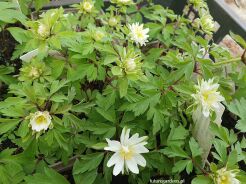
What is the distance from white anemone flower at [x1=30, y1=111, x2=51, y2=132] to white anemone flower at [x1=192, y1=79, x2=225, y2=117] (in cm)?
46

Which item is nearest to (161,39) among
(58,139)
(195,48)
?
(195,48)

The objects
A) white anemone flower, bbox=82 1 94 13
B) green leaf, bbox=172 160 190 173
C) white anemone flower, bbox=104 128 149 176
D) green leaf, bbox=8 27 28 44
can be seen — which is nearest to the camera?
white anemone flower, bbox=104 128 149 176

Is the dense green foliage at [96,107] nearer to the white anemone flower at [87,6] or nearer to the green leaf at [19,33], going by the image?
the green leaf at [19,33]

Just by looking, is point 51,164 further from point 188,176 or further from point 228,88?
point 228,88

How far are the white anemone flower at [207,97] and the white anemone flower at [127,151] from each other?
0.70 ft

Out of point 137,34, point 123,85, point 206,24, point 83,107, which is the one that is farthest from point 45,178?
point 206,24

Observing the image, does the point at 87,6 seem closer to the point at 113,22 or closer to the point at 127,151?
the point at 113,22

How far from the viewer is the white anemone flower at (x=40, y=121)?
994 mm

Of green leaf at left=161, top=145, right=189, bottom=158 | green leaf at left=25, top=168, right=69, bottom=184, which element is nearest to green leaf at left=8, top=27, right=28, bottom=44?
green leaf at left=25, top=168, right=69, bottom=184

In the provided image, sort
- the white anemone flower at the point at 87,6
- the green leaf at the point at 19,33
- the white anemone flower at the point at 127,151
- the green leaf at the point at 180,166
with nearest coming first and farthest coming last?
the white anemone flower at the point at 127,151
the green leaf at the point at 180,166
the green leaf at the point at 19,33
the white anemone flower at the point at 87,6

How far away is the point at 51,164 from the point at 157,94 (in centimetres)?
47

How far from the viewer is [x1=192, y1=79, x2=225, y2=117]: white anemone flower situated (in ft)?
3.37

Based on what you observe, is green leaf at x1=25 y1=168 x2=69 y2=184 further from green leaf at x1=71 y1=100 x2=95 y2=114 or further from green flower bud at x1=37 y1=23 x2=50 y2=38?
green flower bud at x1=37 y1=23 x2=50 y2=38

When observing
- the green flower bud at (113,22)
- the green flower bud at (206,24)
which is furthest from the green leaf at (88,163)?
the green flower bud at (206,24)
